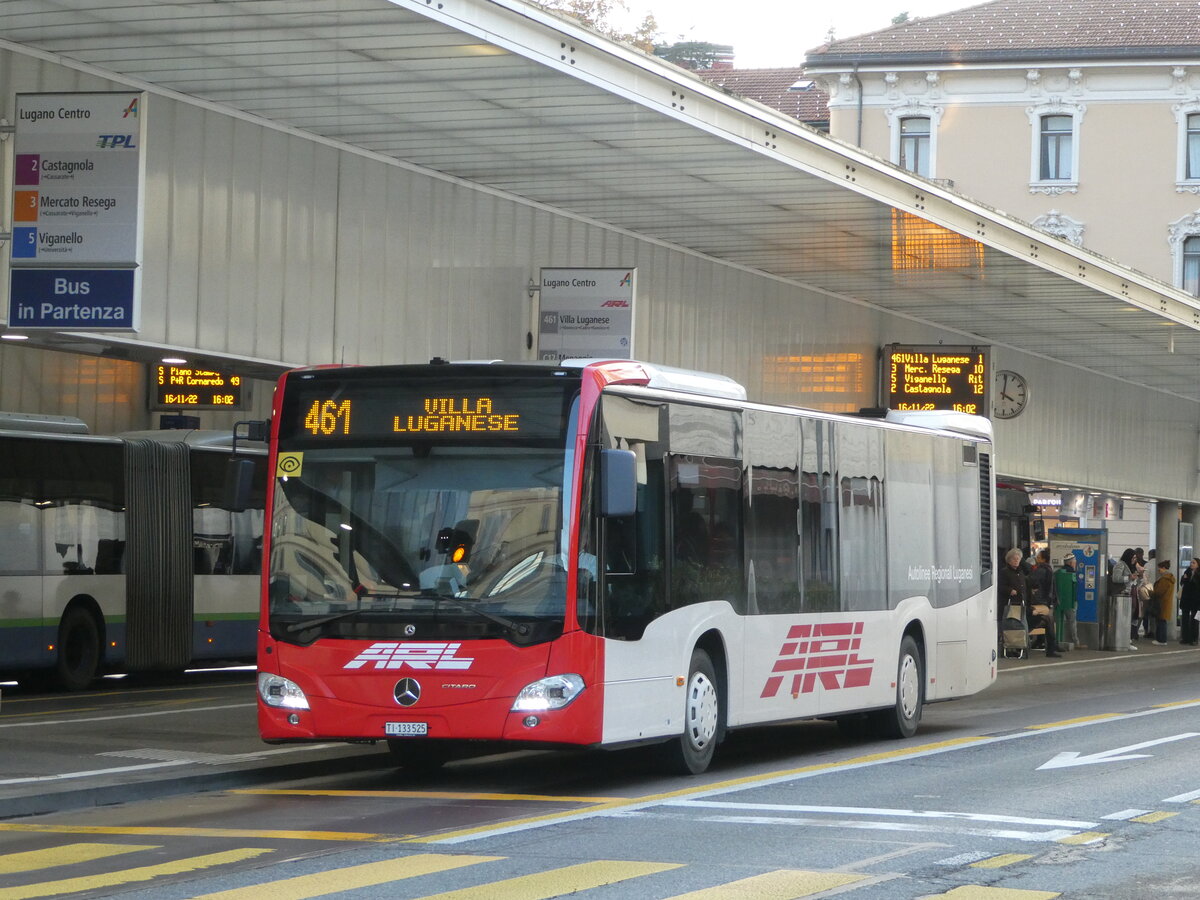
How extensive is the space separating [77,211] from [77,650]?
786 centimetres

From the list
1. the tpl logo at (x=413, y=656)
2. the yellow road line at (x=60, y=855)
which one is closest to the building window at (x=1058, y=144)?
the tpl logo at (x=413, y=656)

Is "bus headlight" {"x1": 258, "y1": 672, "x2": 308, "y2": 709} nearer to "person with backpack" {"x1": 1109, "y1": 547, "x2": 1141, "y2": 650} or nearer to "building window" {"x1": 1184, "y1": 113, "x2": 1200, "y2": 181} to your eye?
"person with backpack" {"x1": 1109, "y1": 547, "x2": 1141, "y2": 650}

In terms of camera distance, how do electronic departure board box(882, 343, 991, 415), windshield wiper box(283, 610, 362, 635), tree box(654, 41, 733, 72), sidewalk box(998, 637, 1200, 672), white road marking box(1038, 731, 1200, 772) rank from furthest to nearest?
1. tree box(654, 41, 733, 72)
2. sidewalk box(998, 637, 1200, 672)
3. electronic departure board box(882, 343, 991, 415)
4. white road marking box(1038, 731, 1200, 772)
5. windshield wiper box(283, 610, 362, 635)

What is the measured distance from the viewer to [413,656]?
1200 centimetres

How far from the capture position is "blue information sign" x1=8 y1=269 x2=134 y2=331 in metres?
14.8

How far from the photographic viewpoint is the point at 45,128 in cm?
1510

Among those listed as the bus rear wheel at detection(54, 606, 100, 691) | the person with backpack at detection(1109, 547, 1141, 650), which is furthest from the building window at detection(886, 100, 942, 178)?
the bus rear wheel at detection(54, 606, 100, 691)

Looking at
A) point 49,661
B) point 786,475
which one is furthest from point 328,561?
point 49,661

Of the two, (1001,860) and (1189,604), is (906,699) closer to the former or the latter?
(1001,860)

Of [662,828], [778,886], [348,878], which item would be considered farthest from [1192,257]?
[348,878]

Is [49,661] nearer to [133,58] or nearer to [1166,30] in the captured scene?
[133,58]

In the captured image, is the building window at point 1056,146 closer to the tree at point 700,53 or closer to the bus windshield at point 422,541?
the tree at point 700,53

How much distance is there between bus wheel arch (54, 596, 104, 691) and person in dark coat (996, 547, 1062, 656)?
13.9 m

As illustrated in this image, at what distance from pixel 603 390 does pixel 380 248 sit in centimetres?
800
